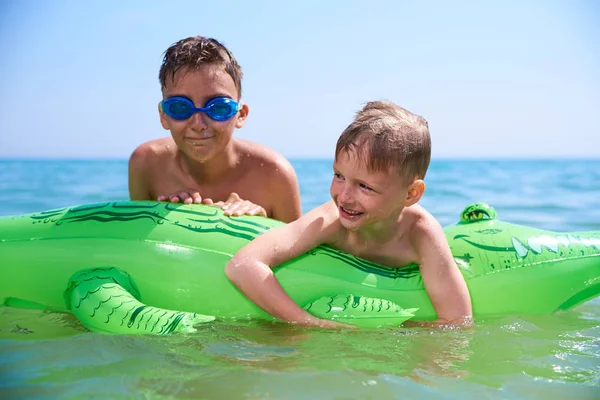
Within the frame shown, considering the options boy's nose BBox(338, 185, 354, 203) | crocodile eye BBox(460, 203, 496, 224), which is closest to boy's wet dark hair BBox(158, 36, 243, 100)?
boy's nose BBox(338, 185, 354, 203)

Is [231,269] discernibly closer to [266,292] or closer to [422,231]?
[266,292]

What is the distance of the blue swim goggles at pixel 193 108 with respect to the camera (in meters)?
3.55

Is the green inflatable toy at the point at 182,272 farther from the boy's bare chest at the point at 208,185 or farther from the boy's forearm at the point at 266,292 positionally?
the boy's bare chest at the point at 208,185

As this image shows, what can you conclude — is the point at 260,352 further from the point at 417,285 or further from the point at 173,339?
the point at 417,285

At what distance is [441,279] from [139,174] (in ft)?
6.30

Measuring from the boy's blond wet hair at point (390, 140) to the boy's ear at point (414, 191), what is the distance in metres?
0.03

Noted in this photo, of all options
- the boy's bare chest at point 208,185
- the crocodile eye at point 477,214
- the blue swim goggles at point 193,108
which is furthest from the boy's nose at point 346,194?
the crocodile eye at point 477,214

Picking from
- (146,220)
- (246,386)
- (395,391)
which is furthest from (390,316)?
(146,220)

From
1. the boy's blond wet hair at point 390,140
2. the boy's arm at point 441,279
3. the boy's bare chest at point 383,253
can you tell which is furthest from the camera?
the boy's bare chest at point 383,253

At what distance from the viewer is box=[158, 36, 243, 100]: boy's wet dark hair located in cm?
361

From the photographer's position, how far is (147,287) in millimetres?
3240

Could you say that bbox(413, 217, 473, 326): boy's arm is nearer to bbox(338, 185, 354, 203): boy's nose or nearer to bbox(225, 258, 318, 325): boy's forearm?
bbox(338, 185, 354, 203): boy's nose

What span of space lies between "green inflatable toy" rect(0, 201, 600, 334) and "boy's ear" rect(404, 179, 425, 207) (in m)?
0.42

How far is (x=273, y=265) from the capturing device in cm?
324
